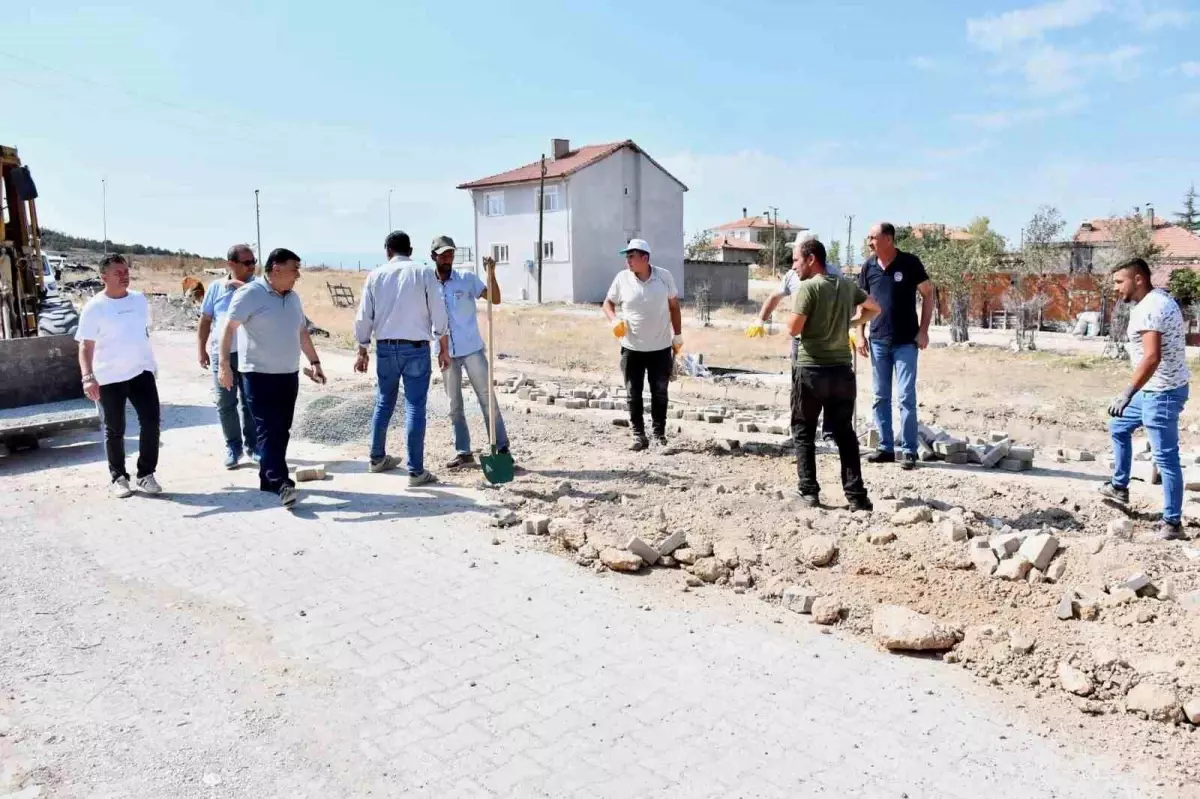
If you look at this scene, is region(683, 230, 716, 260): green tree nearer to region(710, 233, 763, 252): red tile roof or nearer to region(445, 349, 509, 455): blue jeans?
region(710, 233, 763, 252): red tile roof

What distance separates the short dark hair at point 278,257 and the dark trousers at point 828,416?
3.57 metres

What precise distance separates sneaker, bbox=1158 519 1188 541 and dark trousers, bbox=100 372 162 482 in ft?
22.1

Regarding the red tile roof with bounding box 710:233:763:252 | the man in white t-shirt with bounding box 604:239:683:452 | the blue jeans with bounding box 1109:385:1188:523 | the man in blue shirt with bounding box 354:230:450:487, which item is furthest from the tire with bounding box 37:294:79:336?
the red tile roof with bounding box 710:233:763:252

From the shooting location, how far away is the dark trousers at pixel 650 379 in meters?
7.70

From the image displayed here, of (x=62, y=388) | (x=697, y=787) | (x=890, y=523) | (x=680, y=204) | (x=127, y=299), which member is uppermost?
(x=680, y=204)

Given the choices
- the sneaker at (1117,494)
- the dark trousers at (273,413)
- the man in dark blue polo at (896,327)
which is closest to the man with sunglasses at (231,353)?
the dark trousers at (273,413)

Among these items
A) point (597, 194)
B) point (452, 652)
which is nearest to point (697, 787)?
point (452, 652)

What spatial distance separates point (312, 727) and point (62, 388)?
23.8 ft

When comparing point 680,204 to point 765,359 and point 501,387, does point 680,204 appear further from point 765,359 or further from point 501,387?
point 501,387

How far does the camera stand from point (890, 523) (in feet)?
17.3

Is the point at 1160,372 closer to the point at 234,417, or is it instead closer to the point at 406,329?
the point at 406,329

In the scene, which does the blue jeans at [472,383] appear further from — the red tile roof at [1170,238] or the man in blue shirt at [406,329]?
the red tile roof at [1170,238]

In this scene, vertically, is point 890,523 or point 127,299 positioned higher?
point 127,299

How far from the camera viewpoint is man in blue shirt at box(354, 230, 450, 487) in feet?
21.2
